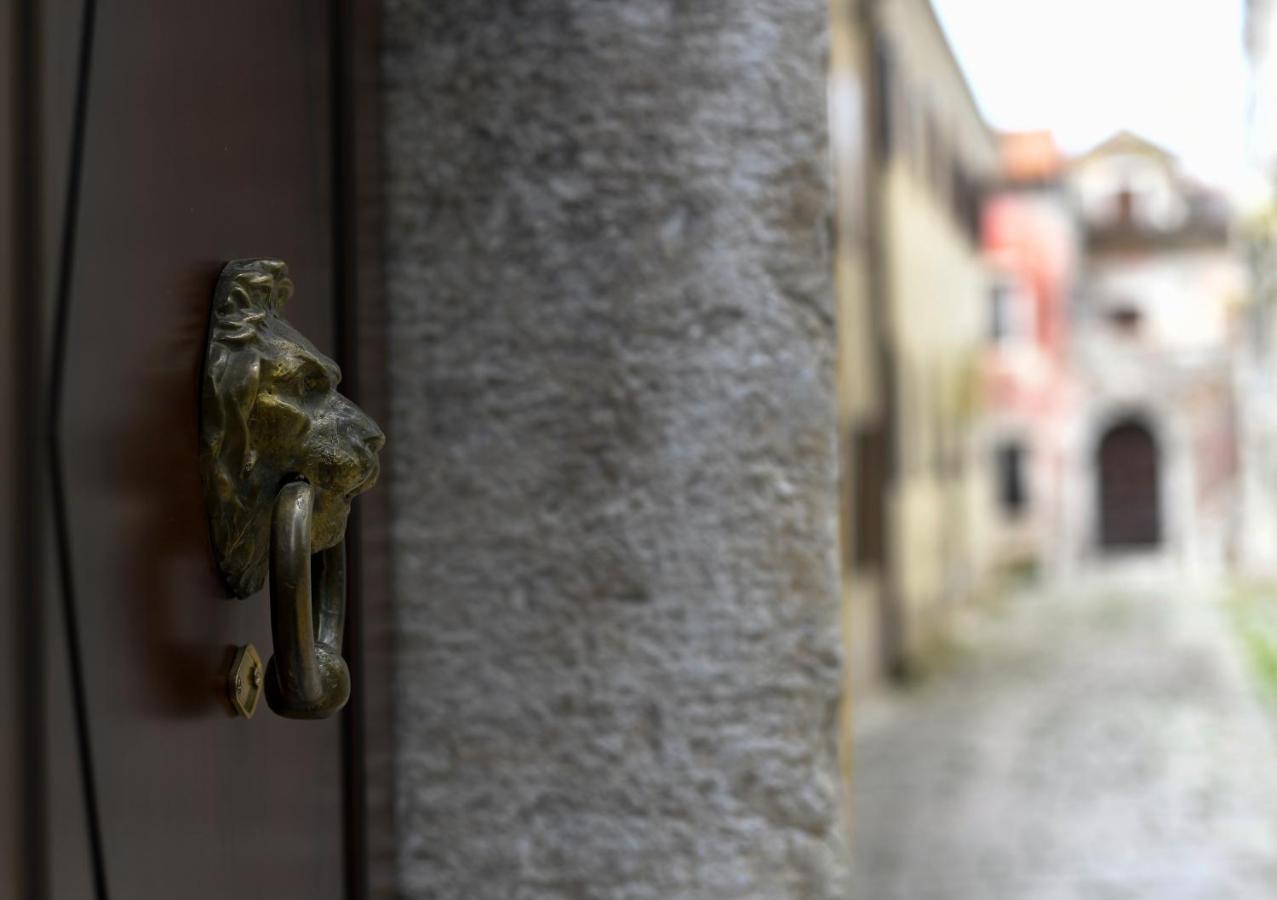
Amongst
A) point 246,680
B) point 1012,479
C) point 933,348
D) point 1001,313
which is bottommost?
point 246,680

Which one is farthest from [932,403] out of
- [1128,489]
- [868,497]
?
[1128,489]

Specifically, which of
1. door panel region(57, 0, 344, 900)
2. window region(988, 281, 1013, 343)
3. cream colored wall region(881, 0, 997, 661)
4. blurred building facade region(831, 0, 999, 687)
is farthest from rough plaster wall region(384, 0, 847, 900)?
window region(988, 281, 1013, 343)

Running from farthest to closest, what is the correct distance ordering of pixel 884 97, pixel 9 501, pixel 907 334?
pixel 907 334, pixel 884 97, pixel 9 501

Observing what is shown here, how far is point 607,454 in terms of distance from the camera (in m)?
1.42

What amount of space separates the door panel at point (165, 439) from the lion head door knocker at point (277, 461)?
13 mm

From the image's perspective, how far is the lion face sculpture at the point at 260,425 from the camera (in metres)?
0.93

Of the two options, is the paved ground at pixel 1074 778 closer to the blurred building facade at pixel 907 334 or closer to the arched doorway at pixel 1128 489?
the blurred building facade at pixel 907 334

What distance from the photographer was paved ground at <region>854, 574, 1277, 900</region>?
696cm

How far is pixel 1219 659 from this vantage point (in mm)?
14961

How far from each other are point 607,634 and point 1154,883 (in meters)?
6.00

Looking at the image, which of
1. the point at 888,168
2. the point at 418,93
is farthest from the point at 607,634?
the point at 888,168

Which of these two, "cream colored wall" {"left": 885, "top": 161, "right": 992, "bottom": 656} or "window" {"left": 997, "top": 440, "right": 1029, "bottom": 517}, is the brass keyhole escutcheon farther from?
"window" {"left": 997, "top": 440, "right": 1029, "bottom": 517}

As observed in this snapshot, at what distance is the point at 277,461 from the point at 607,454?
19.7 inches

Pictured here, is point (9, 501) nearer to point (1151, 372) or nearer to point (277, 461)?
point (277, 461)
